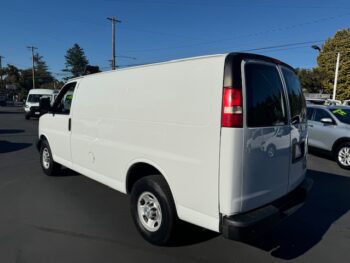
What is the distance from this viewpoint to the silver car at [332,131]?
792 centimetres

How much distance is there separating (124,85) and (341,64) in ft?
137

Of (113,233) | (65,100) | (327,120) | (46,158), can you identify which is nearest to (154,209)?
(113,233)

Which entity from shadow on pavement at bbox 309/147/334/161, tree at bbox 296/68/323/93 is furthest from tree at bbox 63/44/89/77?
shadow on pavement at bbox 309/147/334/161

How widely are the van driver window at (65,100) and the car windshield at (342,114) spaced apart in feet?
23.7

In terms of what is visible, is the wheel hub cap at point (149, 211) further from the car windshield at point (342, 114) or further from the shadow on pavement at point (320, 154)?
the shadow on pavement at point (320, 154)

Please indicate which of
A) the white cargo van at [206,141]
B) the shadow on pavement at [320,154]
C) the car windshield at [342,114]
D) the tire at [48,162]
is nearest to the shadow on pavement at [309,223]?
the white cargo van at [206,141]

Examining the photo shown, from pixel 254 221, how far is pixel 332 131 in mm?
6668

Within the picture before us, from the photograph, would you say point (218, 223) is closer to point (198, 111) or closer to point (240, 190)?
point (240, 190)

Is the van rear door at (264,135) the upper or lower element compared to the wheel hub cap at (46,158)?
upper

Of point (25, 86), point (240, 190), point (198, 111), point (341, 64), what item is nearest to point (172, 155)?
point (198, 111)

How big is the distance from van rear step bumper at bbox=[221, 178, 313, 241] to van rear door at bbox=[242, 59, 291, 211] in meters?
0.08

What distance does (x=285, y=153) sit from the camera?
3.29 meters

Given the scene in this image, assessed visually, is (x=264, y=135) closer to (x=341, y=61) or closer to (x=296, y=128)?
(x=296, y=128)

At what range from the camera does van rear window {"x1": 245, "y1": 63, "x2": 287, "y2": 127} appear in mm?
2820
